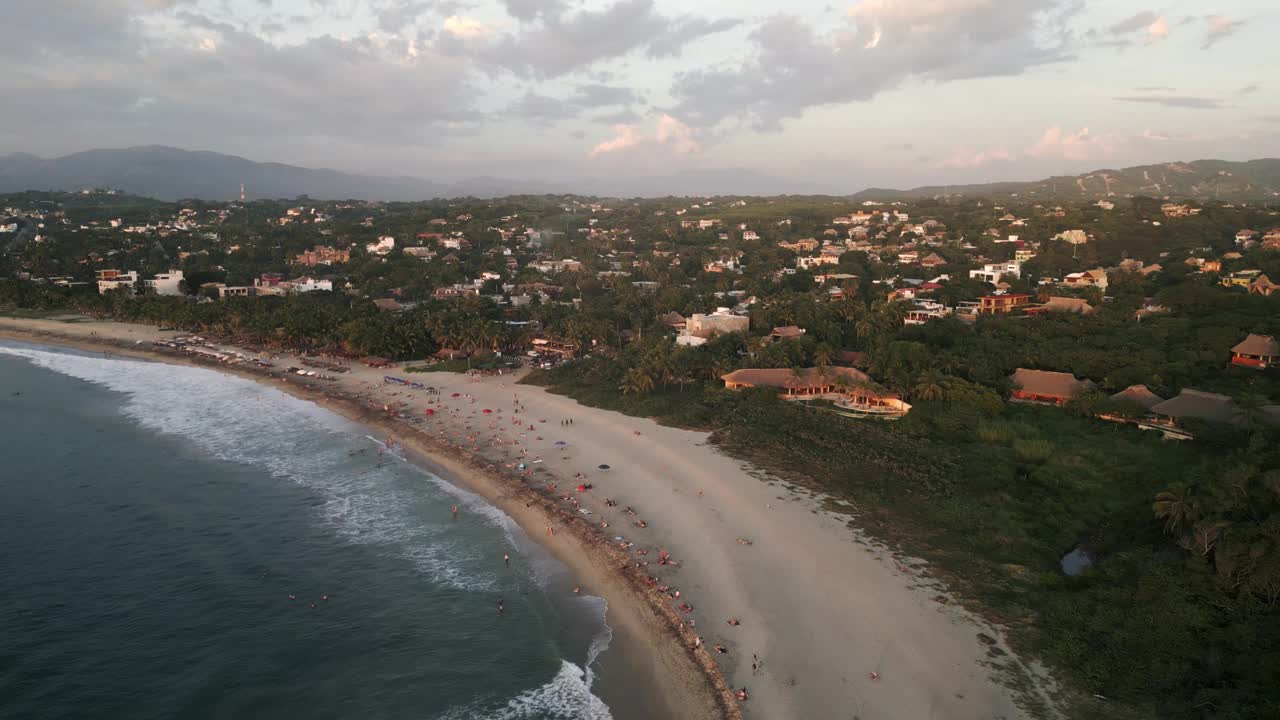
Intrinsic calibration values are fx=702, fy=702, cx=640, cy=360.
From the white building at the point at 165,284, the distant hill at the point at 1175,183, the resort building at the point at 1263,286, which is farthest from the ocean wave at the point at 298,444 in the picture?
the distant hill at the point at 1175,183

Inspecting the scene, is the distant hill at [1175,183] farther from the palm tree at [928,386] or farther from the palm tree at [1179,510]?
the palm tree at [1179,510]

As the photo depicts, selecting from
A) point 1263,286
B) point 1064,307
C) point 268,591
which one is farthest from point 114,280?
point 1263,286

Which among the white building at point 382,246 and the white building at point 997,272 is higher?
the white building at point 382,246

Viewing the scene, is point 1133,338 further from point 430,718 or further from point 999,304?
point 430,718

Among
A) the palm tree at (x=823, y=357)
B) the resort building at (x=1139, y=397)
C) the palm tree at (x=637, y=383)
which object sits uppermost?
the palm tree at (x=823, y=357)

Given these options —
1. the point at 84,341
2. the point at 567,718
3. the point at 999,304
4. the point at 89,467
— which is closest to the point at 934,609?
the point at 567,718

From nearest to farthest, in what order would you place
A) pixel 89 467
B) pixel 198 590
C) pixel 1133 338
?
pixel 198 590, pixel 89 467, pixel 1133 338

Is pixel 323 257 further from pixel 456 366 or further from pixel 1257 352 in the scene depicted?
pixel 1257 352
